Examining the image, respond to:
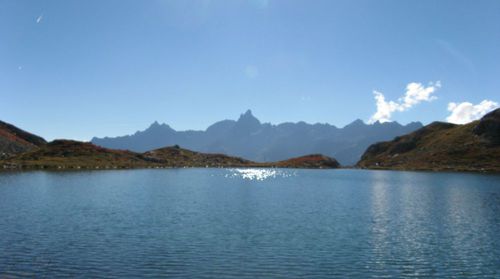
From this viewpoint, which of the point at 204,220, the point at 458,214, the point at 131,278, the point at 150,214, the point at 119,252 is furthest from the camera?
the point at 458,214

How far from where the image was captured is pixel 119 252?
3975cm

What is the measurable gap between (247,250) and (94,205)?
41.2 m

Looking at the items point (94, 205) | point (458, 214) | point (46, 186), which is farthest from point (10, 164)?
point (458, 214)

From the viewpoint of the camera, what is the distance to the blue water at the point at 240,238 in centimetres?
3544

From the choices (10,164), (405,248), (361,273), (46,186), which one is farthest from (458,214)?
(10,164)

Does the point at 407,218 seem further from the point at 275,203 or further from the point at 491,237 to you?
the point at 275,203

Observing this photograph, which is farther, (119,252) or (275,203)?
(275,203)

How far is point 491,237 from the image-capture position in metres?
50.5

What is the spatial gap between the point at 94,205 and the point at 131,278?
43.8 m

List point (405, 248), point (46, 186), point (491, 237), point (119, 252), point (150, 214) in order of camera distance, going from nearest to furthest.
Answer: point (119, 252) < point (405, 248) < point (491, 237) < point (150, 214) < point (46, 186)

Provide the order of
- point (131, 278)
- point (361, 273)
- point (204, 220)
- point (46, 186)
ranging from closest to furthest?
point (131, 278)
point (361, 273)
point (204, 220)
point (46, 186)

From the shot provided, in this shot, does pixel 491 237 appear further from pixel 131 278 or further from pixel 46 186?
pixel 46 186

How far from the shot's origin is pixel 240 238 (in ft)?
155

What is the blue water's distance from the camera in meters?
35.4
